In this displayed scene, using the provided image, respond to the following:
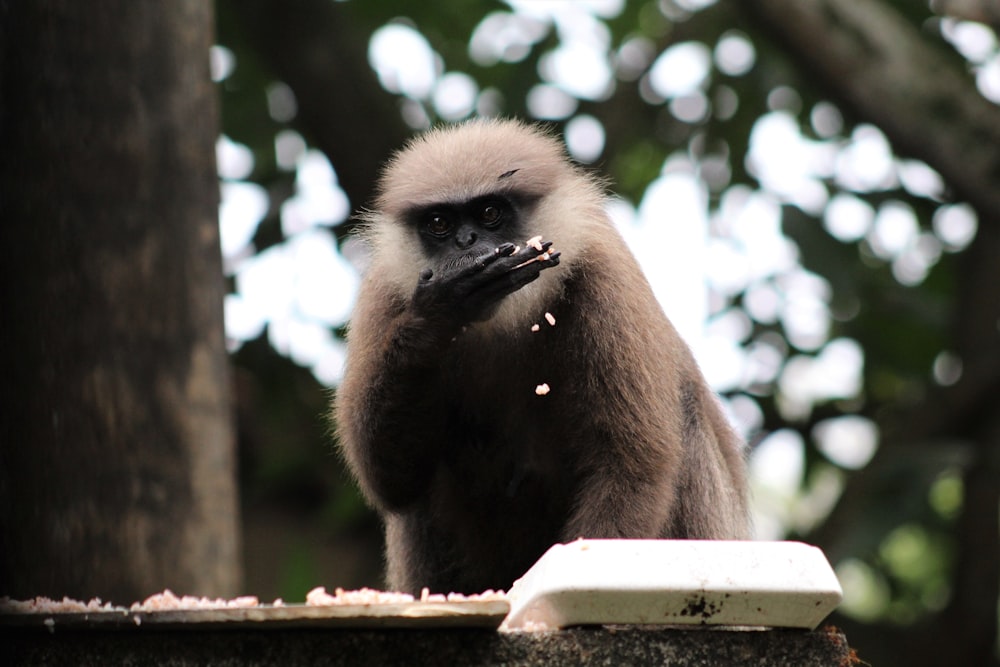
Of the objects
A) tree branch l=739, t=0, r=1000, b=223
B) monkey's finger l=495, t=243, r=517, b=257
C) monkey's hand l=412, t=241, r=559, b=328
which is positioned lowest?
monkey's hand l=412, t=241, r=559, b=328

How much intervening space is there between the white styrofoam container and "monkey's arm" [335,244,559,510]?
1437 mm

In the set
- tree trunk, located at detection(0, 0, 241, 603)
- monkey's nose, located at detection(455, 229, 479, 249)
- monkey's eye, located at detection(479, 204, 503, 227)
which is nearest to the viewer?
monkey's nose, located at detection(455, 229, 479, 249)

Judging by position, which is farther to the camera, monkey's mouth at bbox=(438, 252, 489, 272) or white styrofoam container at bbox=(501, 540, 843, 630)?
monkey's mouth at bbox=(438, 252, 489, 272)

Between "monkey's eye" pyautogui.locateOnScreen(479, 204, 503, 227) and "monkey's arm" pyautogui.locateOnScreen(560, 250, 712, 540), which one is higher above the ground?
"monkey's eye" pyautogui.locateOnScreen(479, 204, 503, 227)

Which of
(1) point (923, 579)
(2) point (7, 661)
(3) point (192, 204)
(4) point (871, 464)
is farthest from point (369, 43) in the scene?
(1) point (923, 579)

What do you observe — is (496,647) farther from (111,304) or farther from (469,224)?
(111,304)

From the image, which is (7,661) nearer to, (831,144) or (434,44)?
(434,44)

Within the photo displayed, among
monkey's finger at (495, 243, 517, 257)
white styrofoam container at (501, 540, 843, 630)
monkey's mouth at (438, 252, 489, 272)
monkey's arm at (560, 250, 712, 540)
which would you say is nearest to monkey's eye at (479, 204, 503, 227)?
monkey's mouth at (438, 252, 489, 272)

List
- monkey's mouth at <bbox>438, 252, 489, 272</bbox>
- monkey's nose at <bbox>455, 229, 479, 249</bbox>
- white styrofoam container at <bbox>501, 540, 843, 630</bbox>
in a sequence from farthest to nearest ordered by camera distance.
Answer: monkey's nose at <bbox>455, 229, 479, 249</bbox> < monkey's mouth at <bbox>438, 252, 489, 272</bbox> < white styrofoam container at <bbox>501, 540, 843, 630</bbox>

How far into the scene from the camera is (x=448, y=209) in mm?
5070

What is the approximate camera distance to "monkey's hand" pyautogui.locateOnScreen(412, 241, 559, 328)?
14.7 ft

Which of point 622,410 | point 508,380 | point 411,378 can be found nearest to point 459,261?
point 411,378

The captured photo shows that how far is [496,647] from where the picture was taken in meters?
3.18

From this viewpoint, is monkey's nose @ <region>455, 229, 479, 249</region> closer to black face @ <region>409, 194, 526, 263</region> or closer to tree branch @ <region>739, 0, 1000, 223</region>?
black face @ <region>409, 194, 526, 263</region>
